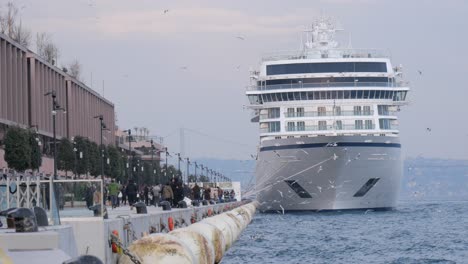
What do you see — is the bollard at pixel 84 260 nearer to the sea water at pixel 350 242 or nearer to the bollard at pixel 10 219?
the bollard at pixel 10 219

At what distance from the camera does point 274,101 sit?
81.8 m

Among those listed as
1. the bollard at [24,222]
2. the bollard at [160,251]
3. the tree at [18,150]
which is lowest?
the bollard at [160,251]

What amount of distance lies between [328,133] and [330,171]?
8.33ft

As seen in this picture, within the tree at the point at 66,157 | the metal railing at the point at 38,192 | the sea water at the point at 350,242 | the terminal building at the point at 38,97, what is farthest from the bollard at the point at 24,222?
the tree at the point at 66,157

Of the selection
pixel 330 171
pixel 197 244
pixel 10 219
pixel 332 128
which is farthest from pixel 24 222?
pixel 332 128

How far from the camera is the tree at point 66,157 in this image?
95.0m

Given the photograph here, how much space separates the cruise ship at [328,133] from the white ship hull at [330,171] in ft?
0.21

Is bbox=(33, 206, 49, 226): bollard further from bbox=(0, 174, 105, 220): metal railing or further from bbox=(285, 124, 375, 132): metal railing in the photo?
bbox=(285, 124, 375, 132): metal railing

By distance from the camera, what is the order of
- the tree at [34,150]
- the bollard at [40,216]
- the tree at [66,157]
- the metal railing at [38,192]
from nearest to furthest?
the bollard at [40,216], the metal railing at [38,192], the tree at [34,150], the tree at [66,157]

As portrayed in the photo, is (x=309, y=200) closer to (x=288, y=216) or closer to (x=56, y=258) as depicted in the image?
(x=288, y=216)

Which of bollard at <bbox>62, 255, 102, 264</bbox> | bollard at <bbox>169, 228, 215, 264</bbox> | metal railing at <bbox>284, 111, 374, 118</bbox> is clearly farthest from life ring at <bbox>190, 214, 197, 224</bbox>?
metal railing at <bbox>284, 111, 374, 118</bbox>

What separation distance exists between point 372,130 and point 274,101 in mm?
6966

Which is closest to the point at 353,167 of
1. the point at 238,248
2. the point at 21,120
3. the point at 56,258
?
the point at 21,120

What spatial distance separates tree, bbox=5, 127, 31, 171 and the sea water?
17.7 meters
